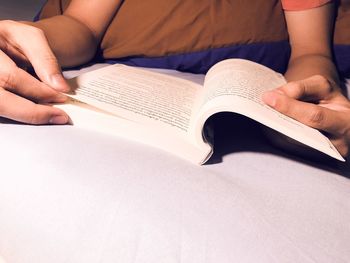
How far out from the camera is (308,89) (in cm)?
55

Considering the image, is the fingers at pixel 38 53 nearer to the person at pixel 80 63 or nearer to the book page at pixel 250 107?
the person at pixel 80 63

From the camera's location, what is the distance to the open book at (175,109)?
47 centimetres

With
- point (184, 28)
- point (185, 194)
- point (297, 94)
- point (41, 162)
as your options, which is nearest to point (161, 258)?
point (185, 194)

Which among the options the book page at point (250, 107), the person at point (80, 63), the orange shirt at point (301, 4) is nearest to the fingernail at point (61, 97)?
the person at point (80, 63)

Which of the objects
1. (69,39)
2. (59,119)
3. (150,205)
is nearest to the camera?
(150,205)

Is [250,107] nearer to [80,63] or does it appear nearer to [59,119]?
[59,119]

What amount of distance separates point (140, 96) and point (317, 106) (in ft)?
0.79

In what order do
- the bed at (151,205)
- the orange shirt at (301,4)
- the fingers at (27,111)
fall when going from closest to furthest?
1. the bed at (151,205)
2. the fingers at (27,111)
3. the orange shirt at (301,4)

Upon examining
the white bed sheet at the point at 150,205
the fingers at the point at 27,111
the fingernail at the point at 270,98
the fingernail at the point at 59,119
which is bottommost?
the white bed sheet at the point at 150,205

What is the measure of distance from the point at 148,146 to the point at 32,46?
236 mm

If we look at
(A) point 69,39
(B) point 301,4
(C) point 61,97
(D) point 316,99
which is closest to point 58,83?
(C) point 61,97

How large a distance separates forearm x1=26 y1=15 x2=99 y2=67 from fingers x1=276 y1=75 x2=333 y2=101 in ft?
1.40

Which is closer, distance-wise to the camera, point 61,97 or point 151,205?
point 151,205

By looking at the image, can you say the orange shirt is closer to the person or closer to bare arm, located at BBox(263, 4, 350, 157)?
the person
